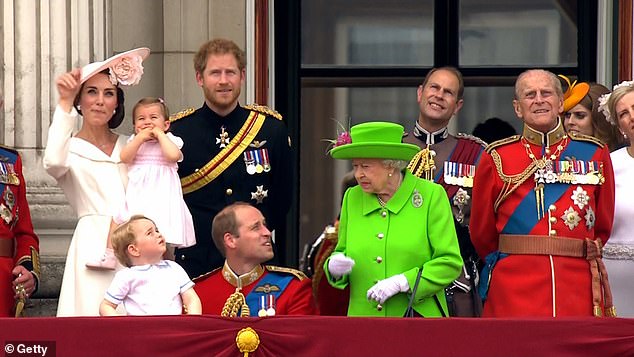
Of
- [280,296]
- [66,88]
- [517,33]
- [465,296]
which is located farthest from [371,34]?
[280,296]

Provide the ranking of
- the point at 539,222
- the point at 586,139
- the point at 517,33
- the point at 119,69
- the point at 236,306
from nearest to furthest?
the point at 236,306 < the point at 539,222 < the point at 586,139 < the point at 119,69 < the point at 517,33

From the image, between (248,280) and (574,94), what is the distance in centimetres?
192

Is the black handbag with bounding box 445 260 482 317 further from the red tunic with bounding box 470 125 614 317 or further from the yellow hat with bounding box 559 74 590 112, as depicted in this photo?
the yellow hat with bounding box 559 74 590 112

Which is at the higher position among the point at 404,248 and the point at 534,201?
the point at 534,201

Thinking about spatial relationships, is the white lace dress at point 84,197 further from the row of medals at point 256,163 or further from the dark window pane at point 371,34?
the dark window pane at point 371,34

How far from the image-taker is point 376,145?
805 cm

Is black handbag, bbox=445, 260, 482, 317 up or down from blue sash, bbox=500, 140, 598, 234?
down

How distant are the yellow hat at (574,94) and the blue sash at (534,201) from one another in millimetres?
748

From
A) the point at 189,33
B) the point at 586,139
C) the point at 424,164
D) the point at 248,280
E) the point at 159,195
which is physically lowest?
the point at 248,280

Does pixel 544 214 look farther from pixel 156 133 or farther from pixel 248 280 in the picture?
pixel 156 133

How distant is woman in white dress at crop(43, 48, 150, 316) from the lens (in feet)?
27.5

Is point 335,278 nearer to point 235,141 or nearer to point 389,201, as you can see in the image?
point 389,201

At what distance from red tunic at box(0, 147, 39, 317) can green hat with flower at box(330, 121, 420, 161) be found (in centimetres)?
152

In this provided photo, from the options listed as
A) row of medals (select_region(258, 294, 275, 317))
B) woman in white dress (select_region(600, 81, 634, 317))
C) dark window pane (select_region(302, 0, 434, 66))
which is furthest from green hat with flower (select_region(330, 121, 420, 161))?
dark window pane (select_region(302, 0, 434, 66))
